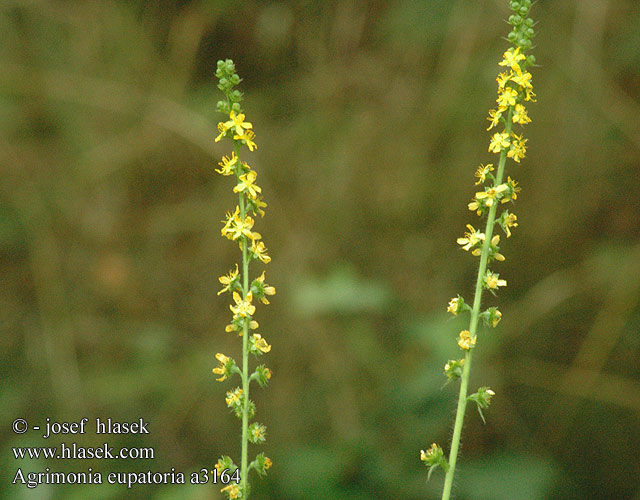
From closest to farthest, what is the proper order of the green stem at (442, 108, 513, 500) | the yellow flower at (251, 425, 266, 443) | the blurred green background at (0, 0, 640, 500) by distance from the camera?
1. the green stem at (442, 108, 513, 500)
2. the yellow flower at (251, 425, 266, 443)
3. the blurred green background at (0, 0, 640, 500)

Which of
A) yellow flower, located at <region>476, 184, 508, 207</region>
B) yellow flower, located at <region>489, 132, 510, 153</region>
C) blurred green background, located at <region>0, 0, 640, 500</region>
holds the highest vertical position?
yellow flower, located at <region>489, 132, 510, 153</region>

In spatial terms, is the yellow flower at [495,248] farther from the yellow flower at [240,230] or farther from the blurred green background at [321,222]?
the blurred green background at [321,222]

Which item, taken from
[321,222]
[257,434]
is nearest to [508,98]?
[257,434]

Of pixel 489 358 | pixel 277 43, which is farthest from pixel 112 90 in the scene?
pixel 489 358

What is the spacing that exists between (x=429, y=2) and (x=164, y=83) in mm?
2398

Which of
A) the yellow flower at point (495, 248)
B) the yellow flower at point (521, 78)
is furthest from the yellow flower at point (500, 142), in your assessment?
the yellow flower at point (495, 248)

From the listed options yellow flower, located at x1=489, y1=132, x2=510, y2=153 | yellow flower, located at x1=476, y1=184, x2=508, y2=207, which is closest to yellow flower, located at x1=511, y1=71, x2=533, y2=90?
yellow flower, located at x1=489, y1=132, x2=510, y2=153

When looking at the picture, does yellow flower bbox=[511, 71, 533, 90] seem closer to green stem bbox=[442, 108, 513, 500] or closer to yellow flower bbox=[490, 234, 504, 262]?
green stem bbox=[442, 108, 513, 500]

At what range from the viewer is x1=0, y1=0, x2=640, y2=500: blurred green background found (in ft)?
17.9

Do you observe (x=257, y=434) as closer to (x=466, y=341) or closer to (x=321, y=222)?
(x=466, y=341)

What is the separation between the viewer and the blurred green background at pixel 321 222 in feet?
17.9

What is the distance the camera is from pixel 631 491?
17.2 ft

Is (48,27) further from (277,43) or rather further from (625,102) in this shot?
(625,102)

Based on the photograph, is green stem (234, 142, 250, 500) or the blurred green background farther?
the blurred green background
